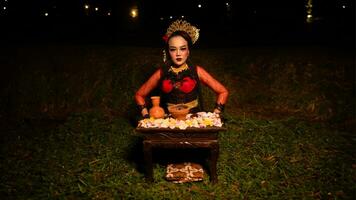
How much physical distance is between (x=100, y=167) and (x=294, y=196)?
123 inches

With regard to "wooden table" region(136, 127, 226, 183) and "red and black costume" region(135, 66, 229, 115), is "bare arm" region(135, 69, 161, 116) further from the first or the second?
"wooden table" region(136, 127, 226, 183)

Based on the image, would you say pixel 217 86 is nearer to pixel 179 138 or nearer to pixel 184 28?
Answer: pixel 184 28

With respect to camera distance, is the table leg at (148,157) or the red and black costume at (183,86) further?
the red and black costume at (183,86)

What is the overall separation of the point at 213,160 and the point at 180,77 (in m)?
1.42

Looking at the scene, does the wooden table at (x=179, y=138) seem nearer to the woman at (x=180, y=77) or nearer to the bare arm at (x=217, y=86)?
the woman at (x=180, y=77)

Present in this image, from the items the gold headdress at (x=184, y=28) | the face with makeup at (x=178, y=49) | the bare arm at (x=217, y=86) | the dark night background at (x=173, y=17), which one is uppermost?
the dark night background at (x=173, y=17)

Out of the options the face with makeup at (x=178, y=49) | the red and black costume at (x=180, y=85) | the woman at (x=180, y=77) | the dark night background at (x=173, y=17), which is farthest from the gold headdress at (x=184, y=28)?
the dark night background at (x=173, y=17)

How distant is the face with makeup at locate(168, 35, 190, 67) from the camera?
199 inches

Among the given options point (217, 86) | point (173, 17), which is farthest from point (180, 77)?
point (173, 17)

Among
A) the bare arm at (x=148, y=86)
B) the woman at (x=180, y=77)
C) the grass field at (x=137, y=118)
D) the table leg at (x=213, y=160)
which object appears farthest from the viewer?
the bare arm at (x=148, y=86)

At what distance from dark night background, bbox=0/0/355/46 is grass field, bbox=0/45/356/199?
280 inches

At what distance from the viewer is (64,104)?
8586 mm

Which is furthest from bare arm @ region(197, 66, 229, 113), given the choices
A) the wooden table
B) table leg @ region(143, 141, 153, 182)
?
table leg @ region(143, 141, 153, 182)

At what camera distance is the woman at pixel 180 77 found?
5121 mm
